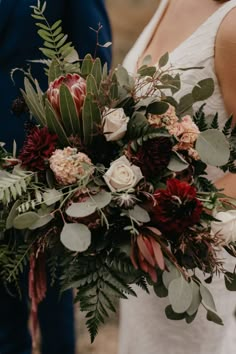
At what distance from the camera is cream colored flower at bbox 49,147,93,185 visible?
54.6 inches

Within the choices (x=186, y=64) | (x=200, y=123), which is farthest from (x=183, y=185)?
(x=186, y=64)

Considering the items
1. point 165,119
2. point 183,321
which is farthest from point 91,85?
point 183,321

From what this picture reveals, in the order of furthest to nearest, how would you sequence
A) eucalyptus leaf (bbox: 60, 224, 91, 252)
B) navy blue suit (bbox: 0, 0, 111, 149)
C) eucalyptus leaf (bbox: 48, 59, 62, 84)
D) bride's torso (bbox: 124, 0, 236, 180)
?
navy blue suit (bbox: 0, 0, 111, 149) → bride's torso (bbox: 124, 0, 236, 180) → eucalyptus leaf (bbox: 48, 59, 62, 84) → eucalyptus leaf (bbox: 60, 224, 91, 252)

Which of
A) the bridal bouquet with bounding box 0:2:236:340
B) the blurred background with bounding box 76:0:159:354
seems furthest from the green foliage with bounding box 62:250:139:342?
the blurred background with bounding box 76:0:159:354

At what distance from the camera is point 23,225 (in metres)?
1.36

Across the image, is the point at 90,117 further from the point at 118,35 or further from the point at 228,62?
the point at 118,35

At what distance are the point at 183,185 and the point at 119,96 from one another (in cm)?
23

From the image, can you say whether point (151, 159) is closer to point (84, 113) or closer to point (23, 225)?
point (84, 113)

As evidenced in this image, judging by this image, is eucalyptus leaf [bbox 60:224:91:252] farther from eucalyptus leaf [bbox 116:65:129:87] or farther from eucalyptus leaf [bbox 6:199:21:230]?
eucalyptus leaf [bbox 116:65:129:87]

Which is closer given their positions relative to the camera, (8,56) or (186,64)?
(186,64)

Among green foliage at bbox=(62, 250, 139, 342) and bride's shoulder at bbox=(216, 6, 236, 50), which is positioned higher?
bride's shoulder at bbox=(216, 6, 236, 50)

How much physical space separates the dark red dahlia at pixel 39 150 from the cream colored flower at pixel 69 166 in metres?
0.02

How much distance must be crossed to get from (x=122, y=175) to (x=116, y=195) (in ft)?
0.13

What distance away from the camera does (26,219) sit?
135cm
